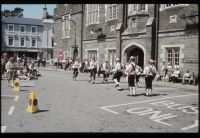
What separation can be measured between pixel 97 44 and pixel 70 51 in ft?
A: 20.3

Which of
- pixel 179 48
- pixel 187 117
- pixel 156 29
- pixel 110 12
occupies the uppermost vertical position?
pixel 110 12

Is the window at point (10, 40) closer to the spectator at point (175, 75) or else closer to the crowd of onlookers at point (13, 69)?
the crowd of onlookers at point (13, 69)

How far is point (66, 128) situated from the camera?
324 inches

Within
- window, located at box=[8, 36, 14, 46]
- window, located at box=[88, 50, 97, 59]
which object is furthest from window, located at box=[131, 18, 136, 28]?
window, located at box=[8, 36, 14, 46]

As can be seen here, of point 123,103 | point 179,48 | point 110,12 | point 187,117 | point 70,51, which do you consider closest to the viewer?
point 187,117

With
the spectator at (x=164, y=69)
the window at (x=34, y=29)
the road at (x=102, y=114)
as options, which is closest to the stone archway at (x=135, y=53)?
the spectator at (x=164, y=69)

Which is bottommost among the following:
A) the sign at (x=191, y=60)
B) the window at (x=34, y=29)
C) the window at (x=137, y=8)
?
the sign at (x=191, y=60)

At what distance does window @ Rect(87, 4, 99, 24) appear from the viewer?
110 feet

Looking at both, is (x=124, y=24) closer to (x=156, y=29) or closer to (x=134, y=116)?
Answer: (x=156, y=29)

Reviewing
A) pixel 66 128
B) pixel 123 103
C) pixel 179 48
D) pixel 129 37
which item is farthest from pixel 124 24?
pixel 66 128

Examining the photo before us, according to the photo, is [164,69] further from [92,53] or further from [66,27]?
[66,27]

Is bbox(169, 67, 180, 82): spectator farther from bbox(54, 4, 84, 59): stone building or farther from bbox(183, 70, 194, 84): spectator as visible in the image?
bbox(54, 4, 84, 59): stone building

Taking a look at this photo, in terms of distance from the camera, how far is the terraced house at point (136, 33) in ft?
75.7

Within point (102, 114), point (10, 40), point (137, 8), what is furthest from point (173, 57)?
point (10, 40)
